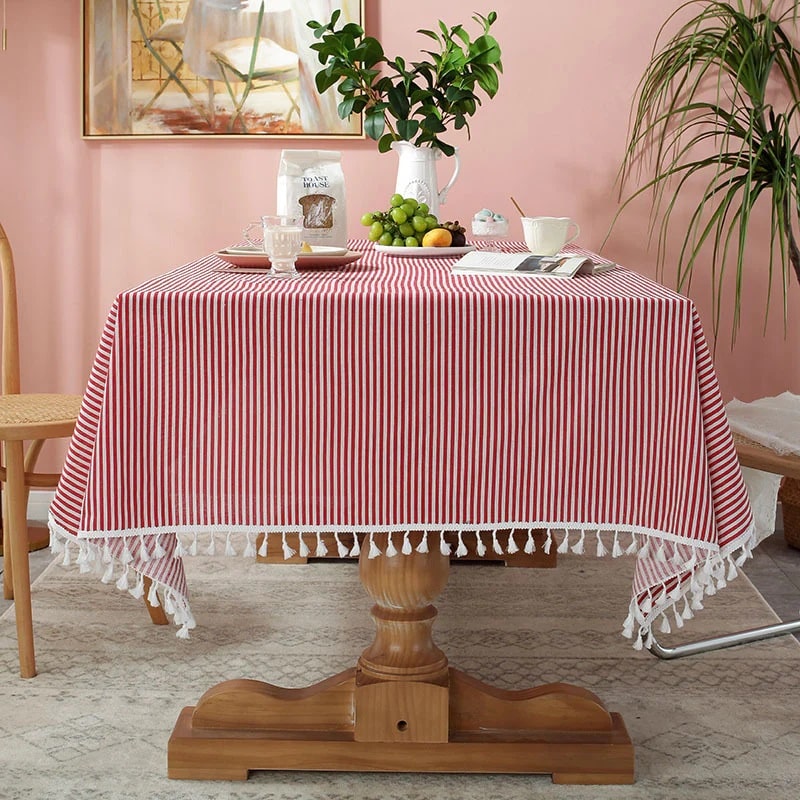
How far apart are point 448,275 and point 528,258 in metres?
0.15

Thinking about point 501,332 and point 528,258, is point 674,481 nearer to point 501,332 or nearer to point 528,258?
point 501,332

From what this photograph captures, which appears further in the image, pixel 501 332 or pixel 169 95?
pixel 169 95

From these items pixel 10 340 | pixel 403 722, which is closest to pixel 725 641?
pixel 403 722

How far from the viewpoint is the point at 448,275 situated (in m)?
1.80

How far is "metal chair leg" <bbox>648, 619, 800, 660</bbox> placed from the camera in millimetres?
2266

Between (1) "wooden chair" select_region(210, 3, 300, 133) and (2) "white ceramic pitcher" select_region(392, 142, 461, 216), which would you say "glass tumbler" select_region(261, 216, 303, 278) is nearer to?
(2) "white ceramic pitcher" select_region(392, 142, 461, 216)

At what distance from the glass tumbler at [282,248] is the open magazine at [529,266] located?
0.84ft

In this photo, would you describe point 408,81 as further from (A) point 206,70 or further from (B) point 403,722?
(B) point 403,722

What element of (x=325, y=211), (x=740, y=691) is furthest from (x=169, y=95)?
(x=740, y=691)

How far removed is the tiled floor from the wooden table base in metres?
0.94

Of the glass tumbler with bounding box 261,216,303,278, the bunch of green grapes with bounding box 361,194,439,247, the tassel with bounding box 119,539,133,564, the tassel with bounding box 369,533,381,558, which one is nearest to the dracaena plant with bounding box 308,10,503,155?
the bunch of green grapes with bounding box 361,194,439,247

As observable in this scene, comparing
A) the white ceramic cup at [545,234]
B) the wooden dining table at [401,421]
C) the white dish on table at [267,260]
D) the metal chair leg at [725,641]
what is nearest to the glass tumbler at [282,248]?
the white dish on table at [267,260]

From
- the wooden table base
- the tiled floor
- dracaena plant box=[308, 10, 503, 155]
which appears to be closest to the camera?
the wooden table base

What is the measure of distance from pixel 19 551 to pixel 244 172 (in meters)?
1.45
